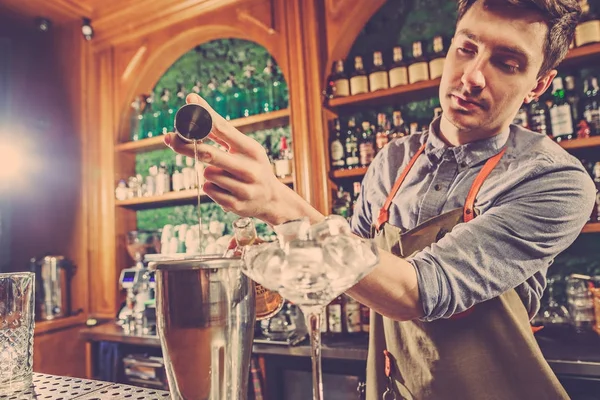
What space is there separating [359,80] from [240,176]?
1881mm

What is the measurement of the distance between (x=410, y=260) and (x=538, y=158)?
0.47 meters

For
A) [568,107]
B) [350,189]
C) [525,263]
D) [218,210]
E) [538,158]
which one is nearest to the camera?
[525,263]

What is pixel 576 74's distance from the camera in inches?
88.1

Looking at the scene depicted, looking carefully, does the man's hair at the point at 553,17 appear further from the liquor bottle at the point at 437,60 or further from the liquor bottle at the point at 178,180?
the liquor bottle at the point at 178,180

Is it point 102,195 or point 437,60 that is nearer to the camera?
point 437,60

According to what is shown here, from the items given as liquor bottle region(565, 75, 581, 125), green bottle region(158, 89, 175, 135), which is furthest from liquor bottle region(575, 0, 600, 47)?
green bottle region(158, 89, 175, 135)

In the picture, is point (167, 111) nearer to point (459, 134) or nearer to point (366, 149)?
point (366, 149)

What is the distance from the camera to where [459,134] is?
1.30 metres

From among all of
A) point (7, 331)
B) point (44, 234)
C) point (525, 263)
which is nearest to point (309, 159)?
point (525, 263)

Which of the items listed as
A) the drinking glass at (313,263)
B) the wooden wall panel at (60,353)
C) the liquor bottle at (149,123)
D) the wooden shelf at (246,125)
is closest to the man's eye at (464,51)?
the drinking glass at (313,263)

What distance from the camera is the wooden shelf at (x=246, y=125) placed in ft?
8.75

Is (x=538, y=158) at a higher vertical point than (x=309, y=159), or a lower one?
lower

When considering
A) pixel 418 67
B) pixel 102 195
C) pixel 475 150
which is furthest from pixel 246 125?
pixel 475 150

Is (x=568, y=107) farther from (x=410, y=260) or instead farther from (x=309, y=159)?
(x=410, y=260)
